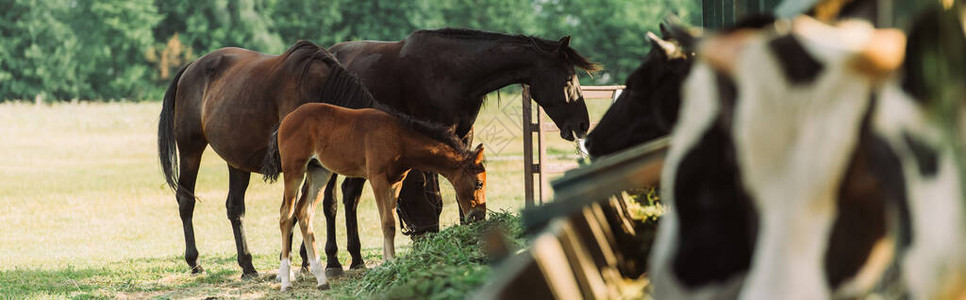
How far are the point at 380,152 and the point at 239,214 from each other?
264cm

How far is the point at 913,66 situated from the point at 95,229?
1408 cm

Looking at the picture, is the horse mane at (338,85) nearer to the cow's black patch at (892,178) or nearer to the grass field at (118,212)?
the grass field at (118,212)

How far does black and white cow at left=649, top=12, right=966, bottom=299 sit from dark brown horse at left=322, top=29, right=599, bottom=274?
6.25 m

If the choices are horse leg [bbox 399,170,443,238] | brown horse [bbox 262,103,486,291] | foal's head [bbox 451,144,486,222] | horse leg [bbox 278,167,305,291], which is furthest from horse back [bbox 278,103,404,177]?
horse leg [bbox 399,170,443,238]

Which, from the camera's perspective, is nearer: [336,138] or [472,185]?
[472,185]

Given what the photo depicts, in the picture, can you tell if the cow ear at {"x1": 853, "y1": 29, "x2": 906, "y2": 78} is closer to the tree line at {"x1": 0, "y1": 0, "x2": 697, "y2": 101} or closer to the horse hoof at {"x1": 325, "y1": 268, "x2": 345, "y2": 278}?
the horse hoof at {"x1": 325, "y1": 268, "x2": 345, "y2": 278}

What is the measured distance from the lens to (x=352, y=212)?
8.87m

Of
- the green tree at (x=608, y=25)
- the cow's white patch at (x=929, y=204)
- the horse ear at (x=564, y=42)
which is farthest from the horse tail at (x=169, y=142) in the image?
the green tree at (x=608, y=25)

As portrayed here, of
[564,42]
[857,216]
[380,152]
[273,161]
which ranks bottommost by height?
[273,161]

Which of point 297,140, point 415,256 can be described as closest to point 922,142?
point 415,256

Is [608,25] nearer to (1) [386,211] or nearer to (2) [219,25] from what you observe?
(2) [219,25]

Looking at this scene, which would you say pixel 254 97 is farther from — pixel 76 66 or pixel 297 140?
pixel 76 66

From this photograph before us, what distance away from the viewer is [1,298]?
8.29 metres

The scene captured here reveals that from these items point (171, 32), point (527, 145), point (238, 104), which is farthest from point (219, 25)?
point (238, 104)
